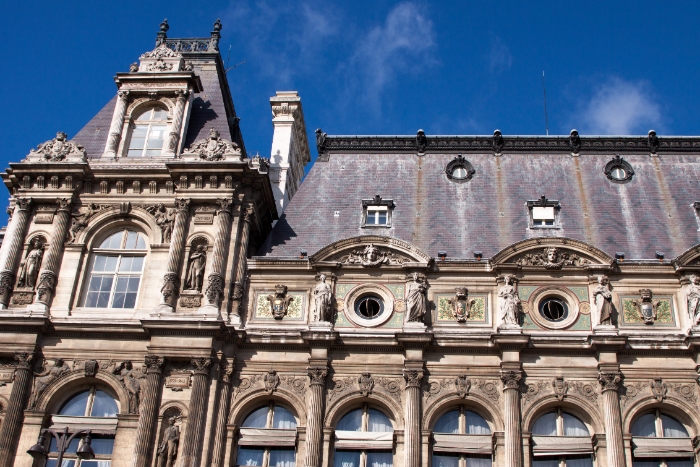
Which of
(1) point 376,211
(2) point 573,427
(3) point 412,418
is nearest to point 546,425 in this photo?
(2) point 573,427

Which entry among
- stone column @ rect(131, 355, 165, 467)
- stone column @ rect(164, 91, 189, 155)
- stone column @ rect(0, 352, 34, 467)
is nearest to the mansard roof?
stone column @ rect(164, 91, 189, 155)

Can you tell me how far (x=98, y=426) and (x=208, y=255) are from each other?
19.1ft

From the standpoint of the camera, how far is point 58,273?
2841 centimetres

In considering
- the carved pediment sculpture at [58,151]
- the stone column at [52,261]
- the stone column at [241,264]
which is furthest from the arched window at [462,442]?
the carved pediment sculpture at [58,151]

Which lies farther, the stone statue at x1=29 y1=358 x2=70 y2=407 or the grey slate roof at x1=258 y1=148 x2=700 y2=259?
the grey slate roof at x1=258 y1=148 x2=700 y2=259

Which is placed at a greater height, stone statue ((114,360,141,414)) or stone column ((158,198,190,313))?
stone column ((158,198,190,313))

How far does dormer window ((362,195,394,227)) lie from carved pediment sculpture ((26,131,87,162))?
9.22 m

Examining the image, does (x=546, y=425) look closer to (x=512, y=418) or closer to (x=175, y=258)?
(x=512, y=418)

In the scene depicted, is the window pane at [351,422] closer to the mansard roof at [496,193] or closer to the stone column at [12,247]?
the mansard roof at [496,193]

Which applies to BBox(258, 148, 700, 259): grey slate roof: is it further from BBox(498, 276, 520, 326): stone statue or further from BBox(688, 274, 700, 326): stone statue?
BBox(498, 276, 520, 326): stone statue

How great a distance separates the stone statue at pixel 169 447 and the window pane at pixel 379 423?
5.28 m

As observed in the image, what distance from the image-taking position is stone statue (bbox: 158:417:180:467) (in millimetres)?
24750

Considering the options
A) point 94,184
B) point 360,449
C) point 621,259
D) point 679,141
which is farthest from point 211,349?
point 679,141

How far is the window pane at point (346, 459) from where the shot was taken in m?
25.7
